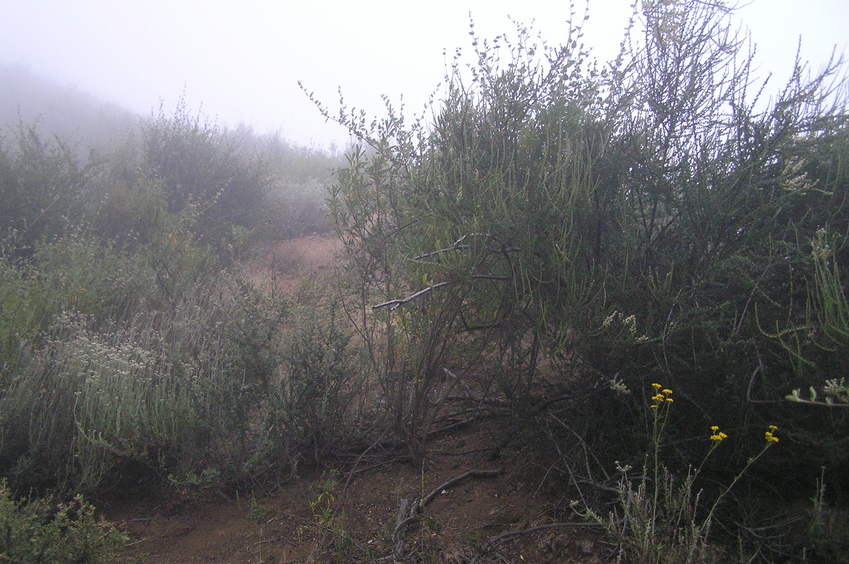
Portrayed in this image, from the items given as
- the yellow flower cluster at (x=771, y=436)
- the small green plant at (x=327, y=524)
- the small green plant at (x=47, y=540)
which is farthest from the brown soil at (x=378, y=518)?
the yellow flower cluster at (x=771, y=436)

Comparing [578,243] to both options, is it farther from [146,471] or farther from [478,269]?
[146,471]

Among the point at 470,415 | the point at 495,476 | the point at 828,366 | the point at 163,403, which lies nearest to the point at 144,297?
the point at 163,403

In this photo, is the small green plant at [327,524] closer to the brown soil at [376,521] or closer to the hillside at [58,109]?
the brown soil at [376,521]

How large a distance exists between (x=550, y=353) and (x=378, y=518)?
4.12ft

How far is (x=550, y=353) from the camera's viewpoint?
9.30 feet

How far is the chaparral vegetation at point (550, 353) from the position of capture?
2404mm

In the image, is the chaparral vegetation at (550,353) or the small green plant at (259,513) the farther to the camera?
the small green plant at (259,513)

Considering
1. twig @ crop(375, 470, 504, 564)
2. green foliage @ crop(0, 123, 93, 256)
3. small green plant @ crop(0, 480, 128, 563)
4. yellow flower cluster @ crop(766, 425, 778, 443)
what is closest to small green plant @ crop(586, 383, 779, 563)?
yellow flower cluster @ crop(766, 425, 778, 443)

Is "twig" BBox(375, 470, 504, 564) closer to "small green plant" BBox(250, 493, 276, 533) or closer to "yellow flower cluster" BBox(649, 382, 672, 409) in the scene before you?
"small green plant" BBox(250, 493, 276, 533)

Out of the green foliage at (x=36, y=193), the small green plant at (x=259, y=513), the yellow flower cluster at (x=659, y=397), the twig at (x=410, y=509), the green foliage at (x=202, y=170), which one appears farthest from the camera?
the green foliage at (x=202, y=170)

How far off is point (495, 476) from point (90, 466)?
2.21 m

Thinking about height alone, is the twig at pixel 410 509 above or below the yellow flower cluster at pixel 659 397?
below

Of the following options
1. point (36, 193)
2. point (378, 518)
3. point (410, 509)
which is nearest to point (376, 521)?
point (378, 518)

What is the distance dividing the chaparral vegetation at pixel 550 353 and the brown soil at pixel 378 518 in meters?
0.03
